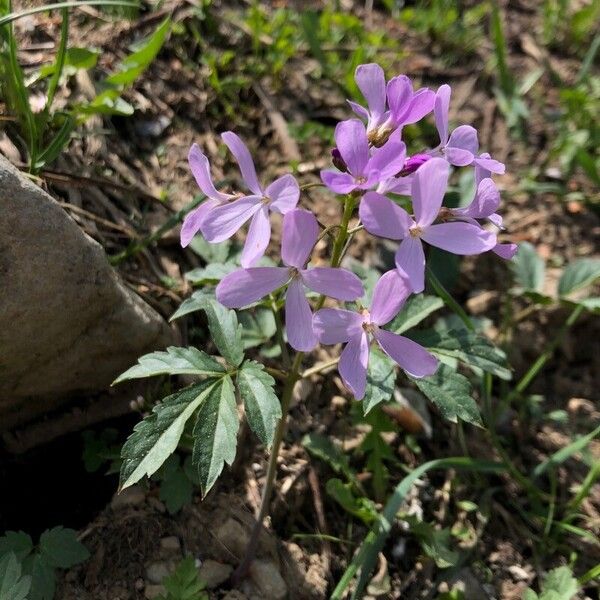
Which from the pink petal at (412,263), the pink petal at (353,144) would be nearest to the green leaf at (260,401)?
the pink petal at (412,263)

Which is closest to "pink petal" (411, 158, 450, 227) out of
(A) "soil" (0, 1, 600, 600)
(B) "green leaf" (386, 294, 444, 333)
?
(B) "green leaf" (386, 294, 444, 333)

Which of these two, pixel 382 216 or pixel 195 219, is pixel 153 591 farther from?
pixel 382 216

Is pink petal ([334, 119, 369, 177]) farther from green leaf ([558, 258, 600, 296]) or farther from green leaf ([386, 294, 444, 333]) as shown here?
green leaf ([558, 258, 600, 296])

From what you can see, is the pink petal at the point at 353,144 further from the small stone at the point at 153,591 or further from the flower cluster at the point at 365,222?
the small stone at the point at 153,591

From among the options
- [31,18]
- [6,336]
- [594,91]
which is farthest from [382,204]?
[594,91]

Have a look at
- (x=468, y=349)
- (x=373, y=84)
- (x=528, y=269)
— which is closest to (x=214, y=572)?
(x=468, y=349)

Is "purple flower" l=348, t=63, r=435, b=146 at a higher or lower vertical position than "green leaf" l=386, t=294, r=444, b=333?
higher

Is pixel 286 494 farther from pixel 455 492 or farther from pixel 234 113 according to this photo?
pixel 234 113
